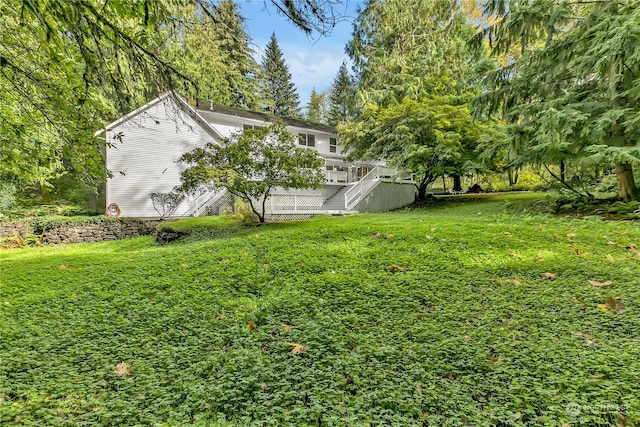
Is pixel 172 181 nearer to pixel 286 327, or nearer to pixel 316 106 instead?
pixel 286 327

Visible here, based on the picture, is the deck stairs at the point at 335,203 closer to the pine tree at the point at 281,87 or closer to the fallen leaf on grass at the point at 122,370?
the fallen leaf on grass at the point at 122,370

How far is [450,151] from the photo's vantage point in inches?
500

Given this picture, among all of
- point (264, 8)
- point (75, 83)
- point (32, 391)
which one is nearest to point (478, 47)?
point (264, 8)

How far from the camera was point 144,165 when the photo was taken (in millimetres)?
14867

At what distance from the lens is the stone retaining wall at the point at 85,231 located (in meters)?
9.22

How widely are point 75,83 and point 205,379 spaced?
3.73 metres

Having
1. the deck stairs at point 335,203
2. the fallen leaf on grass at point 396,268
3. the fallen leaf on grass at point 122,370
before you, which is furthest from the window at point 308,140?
the fallen leaf on grass at point 122,370

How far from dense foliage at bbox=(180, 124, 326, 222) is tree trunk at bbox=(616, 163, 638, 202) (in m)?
8.05

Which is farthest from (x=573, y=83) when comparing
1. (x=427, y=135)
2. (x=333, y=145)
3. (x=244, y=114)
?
(x=244, y=114)

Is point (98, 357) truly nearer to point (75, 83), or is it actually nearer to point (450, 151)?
point (75, 83)

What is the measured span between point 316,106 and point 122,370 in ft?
144

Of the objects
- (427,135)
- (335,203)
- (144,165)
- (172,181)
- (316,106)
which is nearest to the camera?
(427,135)

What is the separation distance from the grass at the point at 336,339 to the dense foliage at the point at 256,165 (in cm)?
395

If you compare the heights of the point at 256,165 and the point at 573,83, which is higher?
the point at 573,83
